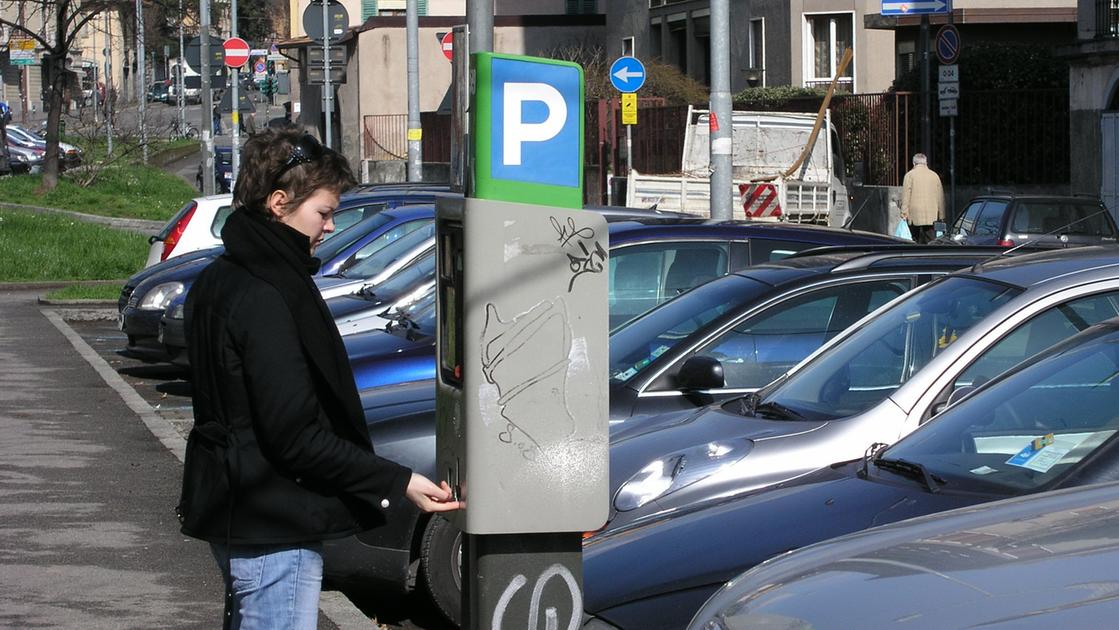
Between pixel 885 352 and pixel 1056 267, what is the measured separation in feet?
2.39

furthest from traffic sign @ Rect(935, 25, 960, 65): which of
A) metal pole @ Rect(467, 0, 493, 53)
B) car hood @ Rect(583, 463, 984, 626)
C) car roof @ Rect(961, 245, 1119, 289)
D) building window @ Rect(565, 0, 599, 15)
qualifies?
building window @ Rect(565, 0, 599, 15)

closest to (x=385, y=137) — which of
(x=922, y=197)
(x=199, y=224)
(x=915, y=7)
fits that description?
(x=915, y=7)

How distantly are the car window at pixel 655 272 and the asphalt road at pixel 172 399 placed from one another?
2.25 m

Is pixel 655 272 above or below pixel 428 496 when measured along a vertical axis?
above

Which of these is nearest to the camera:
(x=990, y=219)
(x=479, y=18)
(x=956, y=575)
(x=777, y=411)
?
(x=956, y=575)

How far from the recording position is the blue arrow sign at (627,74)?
74.3 feet

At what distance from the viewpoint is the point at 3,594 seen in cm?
646

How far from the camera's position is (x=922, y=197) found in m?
22.5

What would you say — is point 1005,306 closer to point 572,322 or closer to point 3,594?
point 572,322

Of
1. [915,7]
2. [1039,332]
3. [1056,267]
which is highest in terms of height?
[915,7]

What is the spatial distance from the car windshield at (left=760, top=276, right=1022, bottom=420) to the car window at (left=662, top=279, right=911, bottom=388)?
75 cm

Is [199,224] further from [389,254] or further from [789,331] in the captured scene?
[789,331]

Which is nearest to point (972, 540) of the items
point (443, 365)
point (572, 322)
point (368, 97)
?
point (572, 322)

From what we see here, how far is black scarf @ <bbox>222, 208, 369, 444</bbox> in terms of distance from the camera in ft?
11.8
